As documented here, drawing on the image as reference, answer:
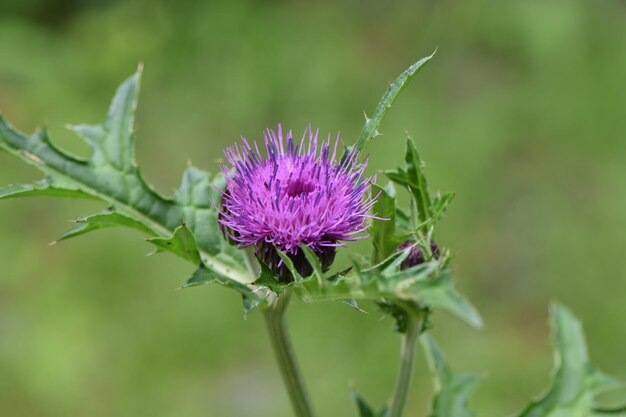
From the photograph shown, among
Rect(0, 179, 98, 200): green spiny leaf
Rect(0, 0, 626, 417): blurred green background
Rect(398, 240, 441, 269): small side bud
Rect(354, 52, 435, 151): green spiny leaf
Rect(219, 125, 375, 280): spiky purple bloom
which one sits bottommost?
Rect(398, 240, 441, 269): small side bud

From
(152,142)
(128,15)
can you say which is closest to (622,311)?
(152,142)

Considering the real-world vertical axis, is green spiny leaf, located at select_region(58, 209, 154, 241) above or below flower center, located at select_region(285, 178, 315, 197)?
above

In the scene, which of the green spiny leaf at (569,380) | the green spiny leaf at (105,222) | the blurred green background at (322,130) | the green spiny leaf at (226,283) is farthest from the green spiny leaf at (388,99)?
Answer: the blurred green background at (322,130)

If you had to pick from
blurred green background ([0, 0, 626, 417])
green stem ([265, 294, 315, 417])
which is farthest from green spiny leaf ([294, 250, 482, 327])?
blurred green background ([0, 0, 626, 417])

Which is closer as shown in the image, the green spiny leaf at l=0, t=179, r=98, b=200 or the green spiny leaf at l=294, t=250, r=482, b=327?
the green spiny leaf at l=294, t=250, r=482, b=327

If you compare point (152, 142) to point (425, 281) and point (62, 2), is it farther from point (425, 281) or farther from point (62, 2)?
point (425, 281)

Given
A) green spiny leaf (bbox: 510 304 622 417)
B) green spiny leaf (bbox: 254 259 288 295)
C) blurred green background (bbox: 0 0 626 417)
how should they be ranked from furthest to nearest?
blurred green background (bbox: 0 0 626 417) < green spiny leaf (bbox: 510 304 622 417) < green spiny leaf (bbox: 254 259 288 295)

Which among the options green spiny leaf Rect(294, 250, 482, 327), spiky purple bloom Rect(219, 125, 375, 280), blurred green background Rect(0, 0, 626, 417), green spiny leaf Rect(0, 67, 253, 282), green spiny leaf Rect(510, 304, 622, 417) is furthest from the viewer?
blurred green background Rect(0, 0, 626, 417)

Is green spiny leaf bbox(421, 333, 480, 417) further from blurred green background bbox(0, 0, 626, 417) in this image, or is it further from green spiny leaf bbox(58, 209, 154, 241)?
blurred green background bbox(0, 0, 626, 417)
